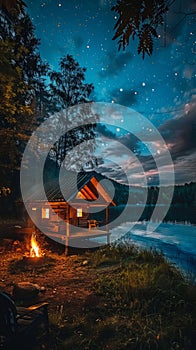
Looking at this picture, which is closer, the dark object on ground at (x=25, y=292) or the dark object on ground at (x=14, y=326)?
the dark object on ground at (x=14, y=326)

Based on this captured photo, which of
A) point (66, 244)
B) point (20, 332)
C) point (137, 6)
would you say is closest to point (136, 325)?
point (20, 332)

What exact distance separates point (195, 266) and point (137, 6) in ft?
54.6

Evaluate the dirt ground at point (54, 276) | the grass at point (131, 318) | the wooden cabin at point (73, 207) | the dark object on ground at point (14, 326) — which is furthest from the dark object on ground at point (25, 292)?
the wooden cabin at point (73, 207)

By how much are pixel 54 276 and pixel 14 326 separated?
620 cm

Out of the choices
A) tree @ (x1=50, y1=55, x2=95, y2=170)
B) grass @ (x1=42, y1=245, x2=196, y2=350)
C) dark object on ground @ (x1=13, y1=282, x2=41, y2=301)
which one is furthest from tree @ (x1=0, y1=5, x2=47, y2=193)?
grass @ (x1=42, y1=245, x2=196, y2=350)

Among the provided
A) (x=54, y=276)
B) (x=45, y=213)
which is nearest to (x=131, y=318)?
(x=54, y=276)

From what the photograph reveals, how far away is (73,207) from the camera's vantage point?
50.1 ft

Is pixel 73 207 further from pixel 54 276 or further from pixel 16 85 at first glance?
pixel 16 85

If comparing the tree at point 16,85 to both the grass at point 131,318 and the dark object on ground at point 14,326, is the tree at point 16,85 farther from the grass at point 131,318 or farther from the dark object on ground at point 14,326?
the grass at point 131,318

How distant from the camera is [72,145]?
85.7 feet

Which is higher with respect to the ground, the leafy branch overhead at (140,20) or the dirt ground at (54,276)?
the leafy branch overhead at (140,20)

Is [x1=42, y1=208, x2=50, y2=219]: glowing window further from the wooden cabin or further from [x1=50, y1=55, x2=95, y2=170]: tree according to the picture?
[x1=50, y1=55, x2=95, y2=170]: tree

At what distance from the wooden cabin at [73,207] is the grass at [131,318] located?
5.95m

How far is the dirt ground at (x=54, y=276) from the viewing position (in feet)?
23.0
